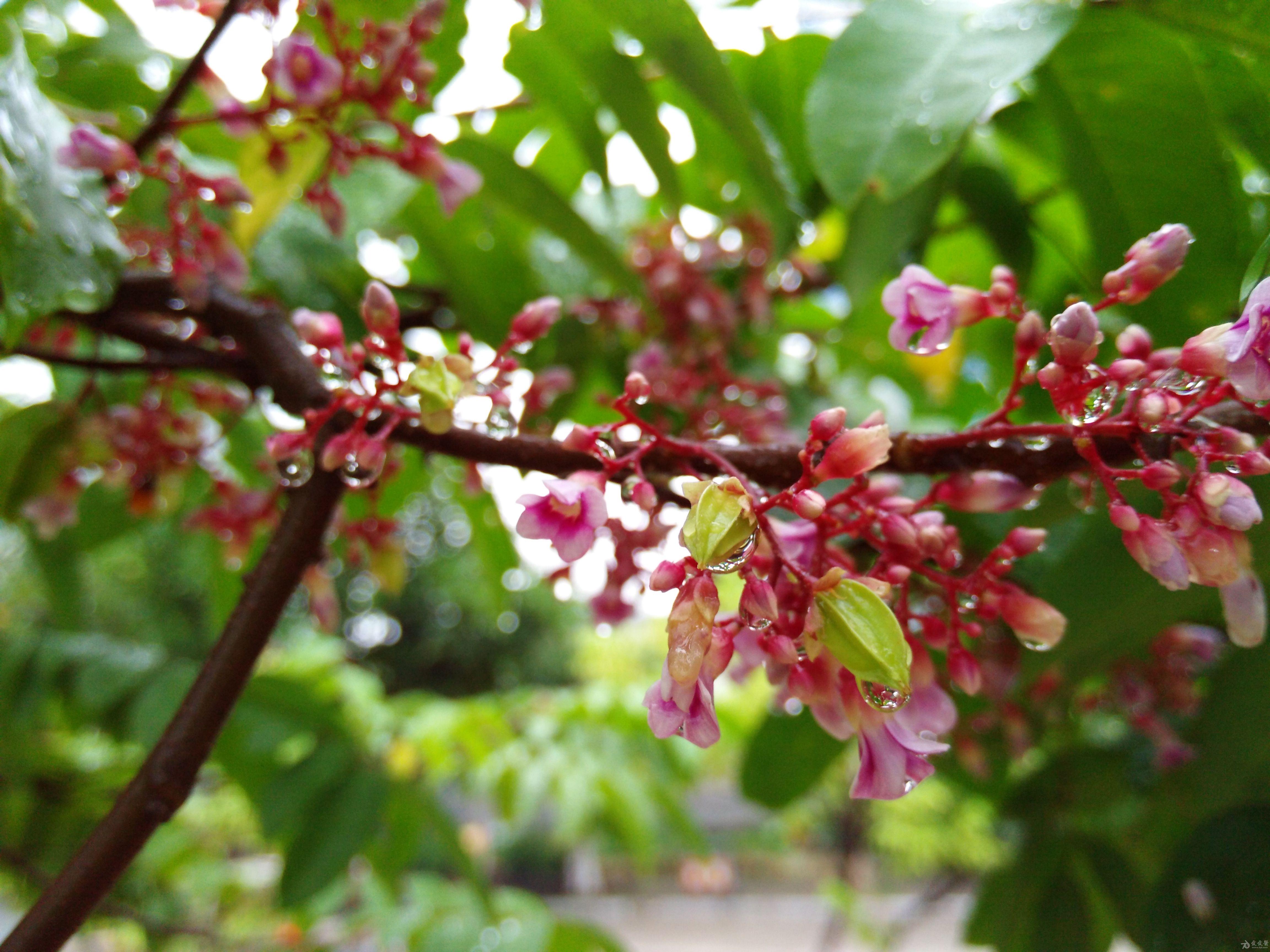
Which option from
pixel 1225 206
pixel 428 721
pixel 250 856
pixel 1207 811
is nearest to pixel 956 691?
pixel 1207 811

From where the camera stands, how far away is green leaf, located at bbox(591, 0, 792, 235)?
0.64 m

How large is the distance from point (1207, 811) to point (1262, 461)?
609 millimetres

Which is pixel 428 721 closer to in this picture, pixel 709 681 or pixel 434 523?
pixel 709 681

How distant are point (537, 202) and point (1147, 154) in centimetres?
51

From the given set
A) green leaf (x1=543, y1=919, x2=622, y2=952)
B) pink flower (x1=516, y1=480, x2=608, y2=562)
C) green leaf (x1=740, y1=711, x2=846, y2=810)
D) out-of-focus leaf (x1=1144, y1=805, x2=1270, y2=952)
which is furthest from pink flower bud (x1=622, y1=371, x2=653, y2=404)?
green leaf (x1=543, y1=919, x2=622, y2=952)

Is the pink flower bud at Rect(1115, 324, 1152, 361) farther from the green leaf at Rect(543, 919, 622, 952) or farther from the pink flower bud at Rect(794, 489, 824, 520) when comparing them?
the green leaf at Rect(543, 919, 622, 952)

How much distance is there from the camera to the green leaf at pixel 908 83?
525mm

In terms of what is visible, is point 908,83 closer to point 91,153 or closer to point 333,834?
point 91,153

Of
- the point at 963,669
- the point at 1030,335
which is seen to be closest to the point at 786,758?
the point at 963,669

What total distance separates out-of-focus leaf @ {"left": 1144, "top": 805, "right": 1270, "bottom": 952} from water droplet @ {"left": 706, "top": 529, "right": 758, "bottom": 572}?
0.63m

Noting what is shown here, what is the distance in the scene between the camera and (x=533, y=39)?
2.69 feet

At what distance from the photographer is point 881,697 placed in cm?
33

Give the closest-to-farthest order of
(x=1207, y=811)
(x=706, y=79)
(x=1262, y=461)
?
(x=1262, y=461) → (x=706, y=79) → (x=1207, y=811)

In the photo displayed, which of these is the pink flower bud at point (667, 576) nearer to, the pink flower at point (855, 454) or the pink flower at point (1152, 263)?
the pink flower at point (855, 454)
